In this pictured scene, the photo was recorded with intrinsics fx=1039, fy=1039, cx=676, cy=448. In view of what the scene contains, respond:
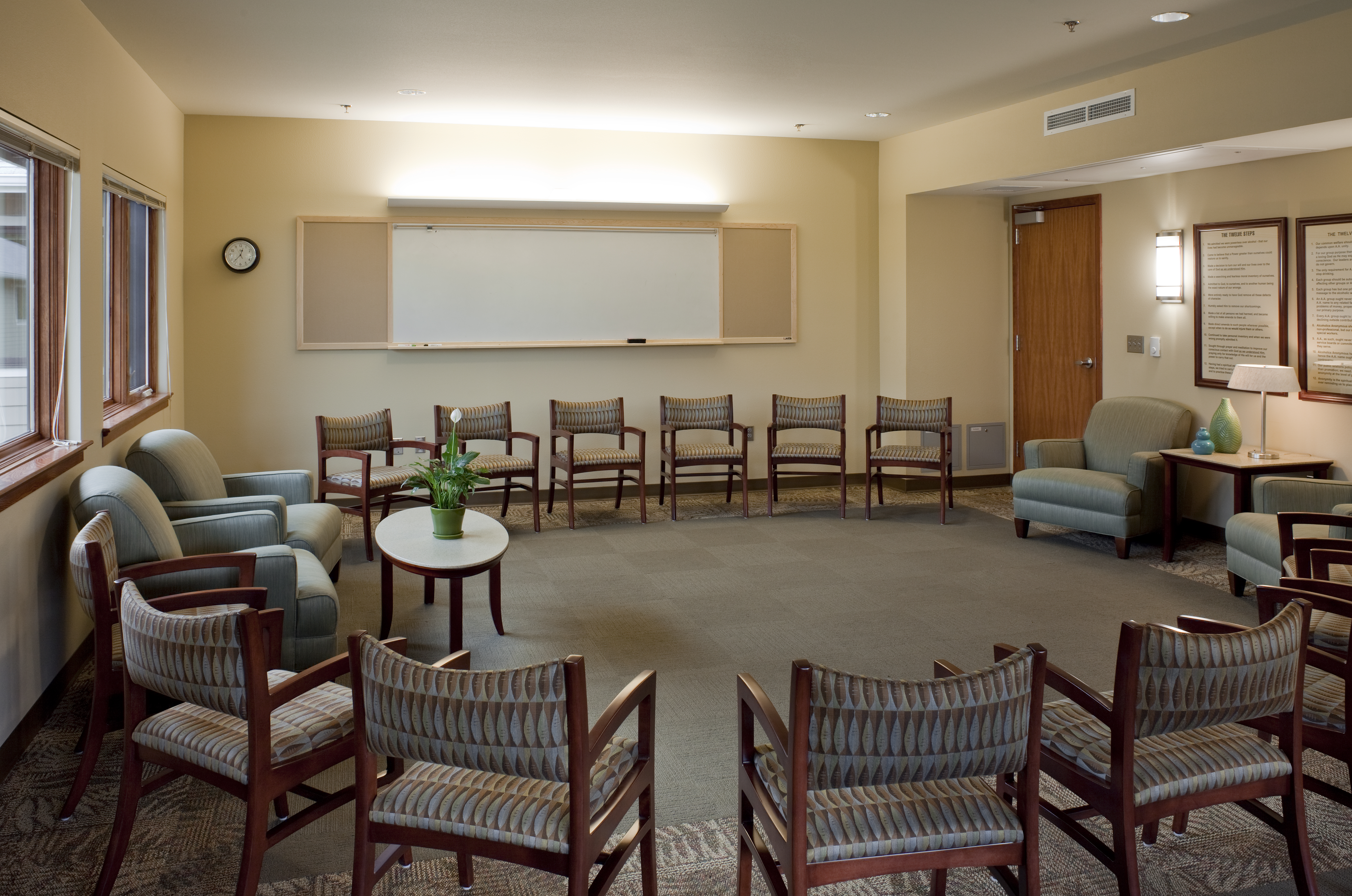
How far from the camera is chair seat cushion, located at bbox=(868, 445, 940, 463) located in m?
7.65

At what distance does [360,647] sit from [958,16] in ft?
14.5

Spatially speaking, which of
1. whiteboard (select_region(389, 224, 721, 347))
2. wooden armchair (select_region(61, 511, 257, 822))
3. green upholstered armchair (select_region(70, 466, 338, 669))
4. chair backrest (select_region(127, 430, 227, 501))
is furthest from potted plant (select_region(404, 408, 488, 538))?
whiteboard (select_region(389, 224, 721, 347))

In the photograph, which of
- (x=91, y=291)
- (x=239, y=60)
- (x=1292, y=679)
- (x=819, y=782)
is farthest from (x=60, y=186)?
(x=1292, y=679)

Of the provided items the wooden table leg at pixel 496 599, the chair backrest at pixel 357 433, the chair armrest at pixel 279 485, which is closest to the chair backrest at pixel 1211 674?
the wooden table leg at pixel 496 599

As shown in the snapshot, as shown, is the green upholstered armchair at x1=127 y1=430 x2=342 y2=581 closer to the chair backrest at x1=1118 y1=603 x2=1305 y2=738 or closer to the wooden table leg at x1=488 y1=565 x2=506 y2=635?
the wooden table leg at x1=488 y1=565 x2=506 y2=635

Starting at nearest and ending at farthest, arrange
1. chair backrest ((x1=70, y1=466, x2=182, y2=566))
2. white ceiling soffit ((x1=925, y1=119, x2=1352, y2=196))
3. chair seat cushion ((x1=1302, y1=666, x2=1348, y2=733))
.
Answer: chair seat cushion ((x1=1302, y1=666, x2=1348, y2=733)) < chair backrest ((x1=70, y1=466, x2=182, y2=566)) < white ceiling soffit ((x1=925, y1=119, x2=1352, y2=196))

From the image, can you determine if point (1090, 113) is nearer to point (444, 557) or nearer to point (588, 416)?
point (588, 416)

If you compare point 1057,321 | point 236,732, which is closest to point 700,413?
point 1057,321

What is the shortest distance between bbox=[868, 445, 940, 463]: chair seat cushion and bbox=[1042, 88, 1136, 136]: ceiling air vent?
2.34 meters

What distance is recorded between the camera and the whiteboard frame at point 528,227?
777 cm

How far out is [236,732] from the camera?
2652mm

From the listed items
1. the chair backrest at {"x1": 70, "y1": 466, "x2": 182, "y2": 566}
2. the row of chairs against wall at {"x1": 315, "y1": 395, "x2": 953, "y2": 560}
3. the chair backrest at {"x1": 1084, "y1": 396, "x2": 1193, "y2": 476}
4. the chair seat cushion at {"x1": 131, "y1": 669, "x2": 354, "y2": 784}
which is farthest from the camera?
the row of chairs against wall at {"x1": 315, "y1": 395, "x2": 953, "y2": 560}

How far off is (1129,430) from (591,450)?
148 inches

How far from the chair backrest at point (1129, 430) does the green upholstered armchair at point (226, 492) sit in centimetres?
490
